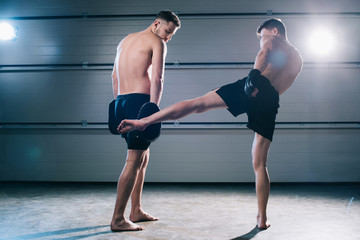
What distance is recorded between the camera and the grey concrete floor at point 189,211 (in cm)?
276

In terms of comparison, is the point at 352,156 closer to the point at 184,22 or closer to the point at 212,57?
the point at 212,57

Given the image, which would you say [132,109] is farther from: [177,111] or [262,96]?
[262,96]

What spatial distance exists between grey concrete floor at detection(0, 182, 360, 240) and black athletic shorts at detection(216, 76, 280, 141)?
96 centimetres

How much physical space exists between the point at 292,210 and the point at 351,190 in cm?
193

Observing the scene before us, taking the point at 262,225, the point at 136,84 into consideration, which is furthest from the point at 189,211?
the point at 136,84

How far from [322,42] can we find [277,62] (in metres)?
3.24

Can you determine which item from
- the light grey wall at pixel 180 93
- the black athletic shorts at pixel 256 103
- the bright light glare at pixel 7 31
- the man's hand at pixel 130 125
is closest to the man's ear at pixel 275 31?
the black athletic shorts at pixel 256 103

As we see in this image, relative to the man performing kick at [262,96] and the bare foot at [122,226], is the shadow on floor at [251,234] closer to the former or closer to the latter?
the man performing kick at [262,96]

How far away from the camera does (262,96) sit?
2.75 meters

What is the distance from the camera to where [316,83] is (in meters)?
5.56

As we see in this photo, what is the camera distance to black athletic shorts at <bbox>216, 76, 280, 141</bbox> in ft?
9.12

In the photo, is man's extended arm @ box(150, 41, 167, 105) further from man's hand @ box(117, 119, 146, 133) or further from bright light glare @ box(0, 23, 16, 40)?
bright light glare @ box(0, 23, 16, 40)

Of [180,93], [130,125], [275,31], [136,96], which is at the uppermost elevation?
[275,31]

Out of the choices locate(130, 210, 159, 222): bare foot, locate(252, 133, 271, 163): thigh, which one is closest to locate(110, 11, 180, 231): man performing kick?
locate(130, 210, 159, 222): bare foot
